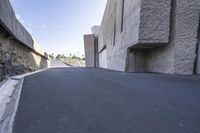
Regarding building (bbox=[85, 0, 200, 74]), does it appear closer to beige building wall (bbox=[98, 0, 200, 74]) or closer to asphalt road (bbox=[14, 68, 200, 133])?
beige building wall (bbox=[98, 0, 200, 74])

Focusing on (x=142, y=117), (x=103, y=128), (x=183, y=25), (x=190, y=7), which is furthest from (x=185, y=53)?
(x=103, y=128)

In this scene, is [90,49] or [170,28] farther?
[90,49]

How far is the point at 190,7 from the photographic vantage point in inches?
264

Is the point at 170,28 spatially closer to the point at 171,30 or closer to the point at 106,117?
the point at 171,30

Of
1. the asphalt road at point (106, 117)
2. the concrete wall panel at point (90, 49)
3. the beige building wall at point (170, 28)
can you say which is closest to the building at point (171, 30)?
the beige building wall at point (170, 28)

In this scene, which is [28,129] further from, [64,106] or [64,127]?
[64,106]

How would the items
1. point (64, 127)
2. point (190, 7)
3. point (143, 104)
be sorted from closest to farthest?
point (64, 127) < point (143, 104) < point (190, 7)

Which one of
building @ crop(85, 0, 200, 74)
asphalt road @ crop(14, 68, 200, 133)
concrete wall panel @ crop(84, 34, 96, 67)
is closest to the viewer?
asphalt road @ crop(14, 68, 200, 133)

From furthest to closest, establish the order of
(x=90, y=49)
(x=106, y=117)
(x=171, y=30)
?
(x=90, y=49) → (x=171, y=30) → (x=106, y=117)

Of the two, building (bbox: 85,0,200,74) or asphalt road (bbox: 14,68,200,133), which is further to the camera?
building (bbox: 85,0,200,74)

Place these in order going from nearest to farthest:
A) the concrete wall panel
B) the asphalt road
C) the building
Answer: the asphalt road
the building
the concrete wall panel

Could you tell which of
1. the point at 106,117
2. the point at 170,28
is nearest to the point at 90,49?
the point at 170,28

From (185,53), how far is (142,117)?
6.15 meters

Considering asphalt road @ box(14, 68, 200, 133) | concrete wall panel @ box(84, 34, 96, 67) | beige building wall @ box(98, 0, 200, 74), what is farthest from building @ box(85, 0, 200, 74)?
concrete wall panel @ box(84, 34, 96, 67)
